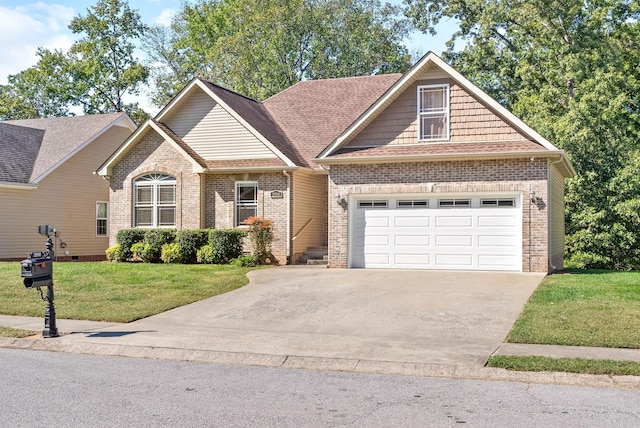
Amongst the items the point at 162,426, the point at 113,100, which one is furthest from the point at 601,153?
the point at 113,100

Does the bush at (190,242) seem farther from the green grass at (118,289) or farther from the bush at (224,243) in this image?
the green grass at (118,289)

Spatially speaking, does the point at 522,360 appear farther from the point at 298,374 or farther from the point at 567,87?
the point at 567,87

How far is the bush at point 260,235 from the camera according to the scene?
21.9m

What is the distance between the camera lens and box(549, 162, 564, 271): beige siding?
19719 millimetres

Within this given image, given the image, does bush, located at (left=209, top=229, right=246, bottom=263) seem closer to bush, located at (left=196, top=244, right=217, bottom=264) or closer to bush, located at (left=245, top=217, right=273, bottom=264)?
bush, located at (left=196, top=244, right=217, bottom=264)

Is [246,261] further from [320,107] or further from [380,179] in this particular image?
[320,107]

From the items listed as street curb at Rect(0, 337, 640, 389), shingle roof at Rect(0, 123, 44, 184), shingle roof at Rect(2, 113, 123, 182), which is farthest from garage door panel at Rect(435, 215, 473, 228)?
shingle roof at Rect(0, 123, 44, 184)

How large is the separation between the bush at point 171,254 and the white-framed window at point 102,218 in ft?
31.0

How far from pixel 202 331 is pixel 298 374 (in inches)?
132

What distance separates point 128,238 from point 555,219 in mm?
14709

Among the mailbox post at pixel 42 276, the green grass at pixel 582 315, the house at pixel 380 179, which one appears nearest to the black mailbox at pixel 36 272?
the mailbox post at pixel 42 276

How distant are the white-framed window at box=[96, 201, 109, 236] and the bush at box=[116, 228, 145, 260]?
25.6 ft

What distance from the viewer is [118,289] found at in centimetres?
1595

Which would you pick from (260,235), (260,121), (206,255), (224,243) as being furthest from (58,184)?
(260,235)
